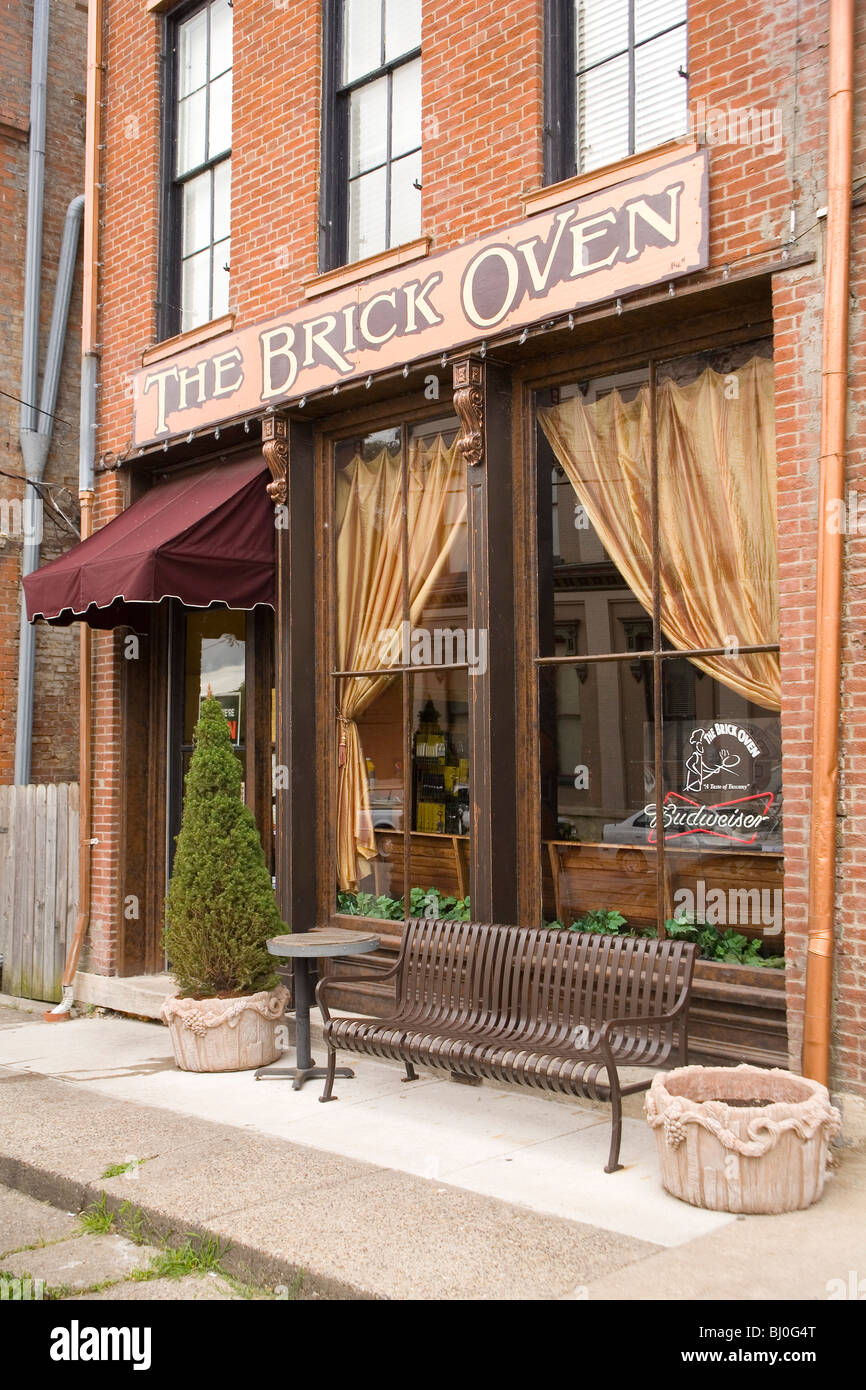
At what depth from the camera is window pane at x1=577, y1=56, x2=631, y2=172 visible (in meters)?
6.74

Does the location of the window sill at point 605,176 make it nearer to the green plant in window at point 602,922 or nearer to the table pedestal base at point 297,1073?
the green plant in window at point 602,922

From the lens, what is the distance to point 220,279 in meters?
9.28

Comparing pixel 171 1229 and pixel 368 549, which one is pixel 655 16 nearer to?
pixel 368 549

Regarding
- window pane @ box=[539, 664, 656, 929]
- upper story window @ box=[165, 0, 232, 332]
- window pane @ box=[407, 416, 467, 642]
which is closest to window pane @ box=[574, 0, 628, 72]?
window pane @ box=[407, 416, 467, 642]

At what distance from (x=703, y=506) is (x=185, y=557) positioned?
3.46m

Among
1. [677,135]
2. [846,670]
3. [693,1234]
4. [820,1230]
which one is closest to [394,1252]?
[693,1234]

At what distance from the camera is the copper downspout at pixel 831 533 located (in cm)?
529

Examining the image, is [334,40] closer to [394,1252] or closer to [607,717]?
[607,717]

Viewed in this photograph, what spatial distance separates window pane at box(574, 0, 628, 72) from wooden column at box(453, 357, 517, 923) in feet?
5.91

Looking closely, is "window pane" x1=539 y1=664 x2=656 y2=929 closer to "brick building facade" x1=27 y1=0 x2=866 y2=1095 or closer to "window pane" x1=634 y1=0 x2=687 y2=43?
"brick building facade" x1=27 y1=0 x2=866 y2=1095

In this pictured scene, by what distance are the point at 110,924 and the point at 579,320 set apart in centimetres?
587

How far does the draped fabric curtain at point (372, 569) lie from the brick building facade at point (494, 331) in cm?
18

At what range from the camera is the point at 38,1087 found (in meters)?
7.16

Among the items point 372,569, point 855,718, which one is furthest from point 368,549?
point 855,718
